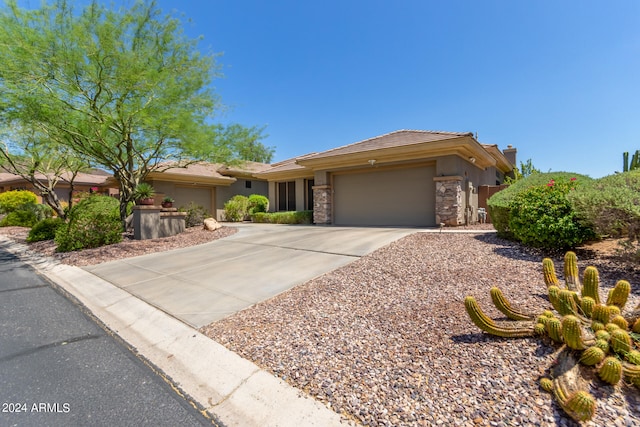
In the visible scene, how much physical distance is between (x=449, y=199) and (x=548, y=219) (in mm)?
5045

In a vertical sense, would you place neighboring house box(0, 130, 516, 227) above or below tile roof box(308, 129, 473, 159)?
below

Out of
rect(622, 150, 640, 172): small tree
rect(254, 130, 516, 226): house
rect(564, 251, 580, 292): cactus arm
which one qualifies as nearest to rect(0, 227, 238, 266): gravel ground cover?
rect(254, 130, 516, 226): house

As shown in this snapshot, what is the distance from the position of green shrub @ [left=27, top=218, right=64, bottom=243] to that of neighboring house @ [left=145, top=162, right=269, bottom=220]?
4855 millimetres

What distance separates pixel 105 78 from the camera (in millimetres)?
8234

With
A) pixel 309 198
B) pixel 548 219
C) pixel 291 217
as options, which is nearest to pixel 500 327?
Answer: pixel 548 219

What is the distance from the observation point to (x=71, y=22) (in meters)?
8.02

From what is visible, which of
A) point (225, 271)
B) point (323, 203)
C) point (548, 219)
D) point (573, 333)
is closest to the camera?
point (573, 333)

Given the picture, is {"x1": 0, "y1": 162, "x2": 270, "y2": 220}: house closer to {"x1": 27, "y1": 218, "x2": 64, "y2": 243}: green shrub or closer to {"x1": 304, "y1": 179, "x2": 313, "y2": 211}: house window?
{"x1": 304, "y1": 179, "x2": 313, "y2": 211}: house window

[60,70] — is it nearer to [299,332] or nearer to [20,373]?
[20,373]

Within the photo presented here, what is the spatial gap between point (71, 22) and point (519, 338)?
476 inches

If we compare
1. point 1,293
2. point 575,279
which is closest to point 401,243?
point 575,279

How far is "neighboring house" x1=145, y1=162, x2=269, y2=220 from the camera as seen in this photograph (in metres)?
16.9

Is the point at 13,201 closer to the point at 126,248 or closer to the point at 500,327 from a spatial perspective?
the point at 126,248

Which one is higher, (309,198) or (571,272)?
(309,198)
